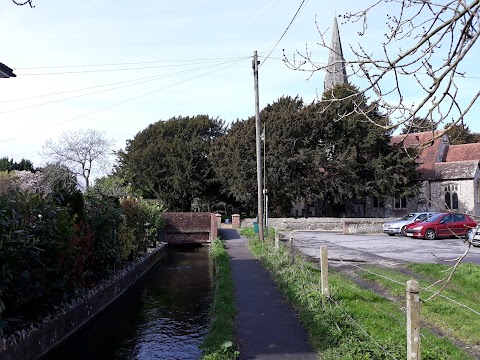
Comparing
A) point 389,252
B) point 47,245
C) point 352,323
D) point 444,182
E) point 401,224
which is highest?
point 444,182

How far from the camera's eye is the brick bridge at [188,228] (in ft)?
104

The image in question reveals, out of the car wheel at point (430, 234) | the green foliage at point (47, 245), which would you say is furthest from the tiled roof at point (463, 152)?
the green foliage at point (47, 245)

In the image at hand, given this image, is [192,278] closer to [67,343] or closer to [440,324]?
[67,343]

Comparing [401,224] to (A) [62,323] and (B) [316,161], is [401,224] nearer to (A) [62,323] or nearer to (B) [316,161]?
(B) [316,161]

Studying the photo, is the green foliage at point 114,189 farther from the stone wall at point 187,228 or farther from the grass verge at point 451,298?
the grass verge at point 451,298

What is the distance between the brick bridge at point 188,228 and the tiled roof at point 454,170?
25.0 meters

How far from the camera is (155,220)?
2558 centimetres

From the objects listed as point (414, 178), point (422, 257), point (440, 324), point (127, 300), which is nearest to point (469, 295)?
point (440, 324)

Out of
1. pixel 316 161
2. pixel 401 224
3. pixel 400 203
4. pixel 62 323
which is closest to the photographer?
pixel 62 323

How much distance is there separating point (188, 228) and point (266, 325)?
23446 mm

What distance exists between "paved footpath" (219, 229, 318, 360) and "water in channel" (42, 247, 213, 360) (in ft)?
2.81

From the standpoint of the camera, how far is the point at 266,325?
346 inches

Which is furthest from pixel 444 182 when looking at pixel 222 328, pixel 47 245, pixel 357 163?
pixel 47 245

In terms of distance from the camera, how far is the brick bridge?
1243 inches
